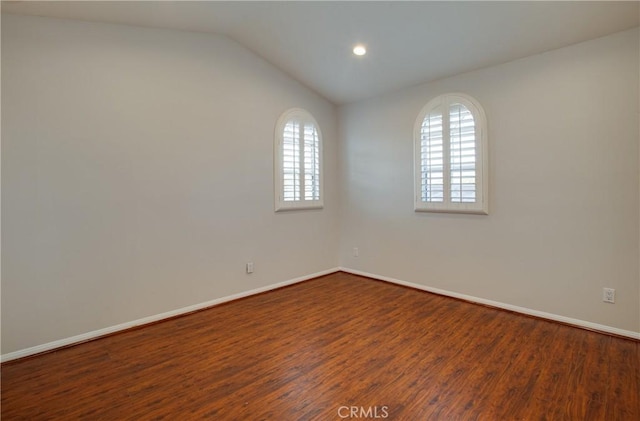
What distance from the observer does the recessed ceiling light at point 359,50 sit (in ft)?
11.0

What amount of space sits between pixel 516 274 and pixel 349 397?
2.29 m

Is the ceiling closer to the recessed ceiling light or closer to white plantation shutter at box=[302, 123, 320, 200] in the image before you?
the recessed ceiling light

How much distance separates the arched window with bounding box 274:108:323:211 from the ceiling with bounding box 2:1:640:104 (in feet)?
2.40

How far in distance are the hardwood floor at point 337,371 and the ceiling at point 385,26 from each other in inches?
101

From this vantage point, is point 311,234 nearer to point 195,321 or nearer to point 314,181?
point 314,181

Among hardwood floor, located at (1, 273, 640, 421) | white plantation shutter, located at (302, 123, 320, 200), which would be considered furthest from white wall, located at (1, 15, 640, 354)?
white plantation shutter, located at (302, 123, 320, 200)

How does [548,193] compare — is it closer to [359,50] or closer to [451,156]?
[451,156]

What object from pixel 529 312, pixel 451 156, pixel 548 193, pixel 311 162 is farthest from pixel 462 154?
pixel 311 162

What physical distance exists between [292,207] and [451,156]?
202 cm

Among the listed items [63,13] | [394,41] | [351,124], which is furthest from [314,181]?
[63,13]

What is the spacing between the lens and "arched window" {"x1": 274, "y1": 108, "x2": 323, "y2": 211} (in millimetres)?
4102

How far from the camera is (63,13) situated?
256 cm

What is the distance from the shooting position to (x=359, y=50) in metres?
3.42

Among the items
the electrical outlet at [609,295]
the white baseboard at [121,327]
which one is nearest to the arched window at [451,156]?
the electrical outlet at [609,295]
